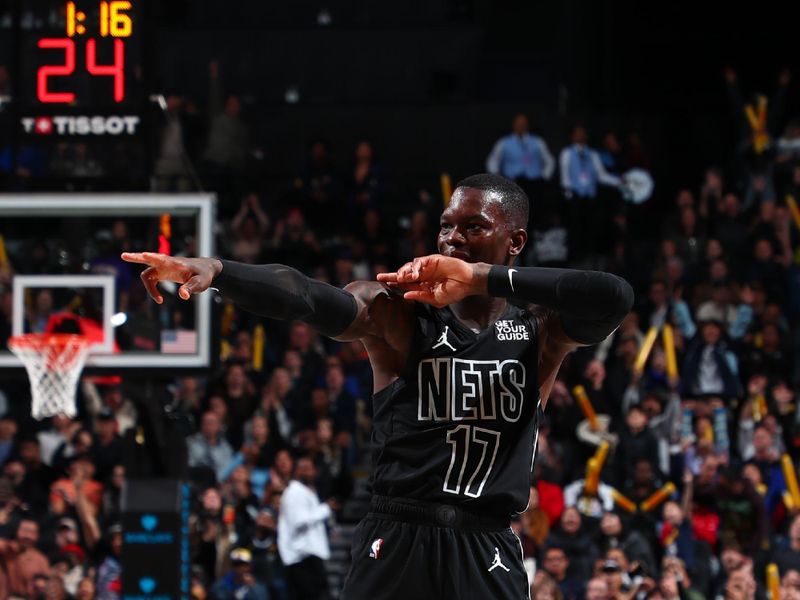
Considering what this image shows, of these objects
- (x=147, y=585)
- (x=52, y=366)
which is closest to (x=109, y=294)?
(x=52, y=366)

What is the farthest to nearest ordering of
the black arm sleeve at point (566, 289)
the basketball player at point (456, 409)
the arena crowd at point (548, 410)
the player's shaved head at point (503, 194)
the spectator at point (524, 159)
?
the spectator at point (524, 159) → the arena crowd at point (548, 410) → the player's shaved head at point (503, 194) → the basketball player at point (456, 409) → the black arm sleeve at point (566, 289)

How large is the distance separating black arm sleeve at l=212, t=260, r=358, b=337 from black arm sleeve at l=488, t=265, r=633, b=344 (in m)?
0.56

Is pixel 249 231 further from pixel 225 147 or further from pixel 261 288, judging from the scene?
→ pixel 261 288

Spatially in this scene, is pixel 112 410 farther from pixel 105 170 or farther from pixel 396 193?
pixel 396 193

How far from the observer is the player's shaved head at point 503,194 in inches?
228

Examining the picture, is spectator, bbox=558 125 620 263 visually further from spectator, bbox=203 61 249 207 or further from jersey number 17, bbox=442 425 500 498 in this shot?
jersey number 17, bbox=442 425 500 498

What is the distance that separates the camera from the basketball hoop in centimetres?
1073

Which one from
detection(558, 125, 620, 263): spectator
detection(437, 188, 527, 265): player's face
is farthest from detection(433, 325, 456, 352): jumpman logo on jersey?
detection(558, 125, 620, 263): spectator

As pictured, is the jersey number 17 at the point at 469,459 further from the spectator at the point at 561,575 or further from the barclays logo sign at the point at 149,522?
the spectator at the point at 561,575

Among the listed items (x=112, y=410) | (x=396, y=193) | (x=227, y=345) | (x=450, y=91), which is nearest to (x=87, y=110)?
(x=112, y=410)

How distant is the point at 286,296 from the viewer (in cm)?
520

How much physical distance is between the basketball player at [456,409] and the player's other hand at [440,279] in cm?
12

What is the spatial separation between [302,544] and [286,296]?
9200 millimetres

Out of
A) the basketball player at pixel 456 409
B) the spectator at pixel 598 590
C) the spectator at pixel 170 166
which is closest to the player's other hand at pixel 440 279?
the basketball player at pixel 456 409
